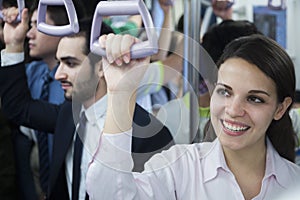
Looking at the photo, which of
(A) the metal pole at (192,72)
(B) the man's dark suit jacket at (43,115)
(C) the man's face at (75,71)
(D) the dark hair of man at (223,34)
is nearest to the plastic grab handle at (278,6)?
(D) the dark hair of man at (223,34)

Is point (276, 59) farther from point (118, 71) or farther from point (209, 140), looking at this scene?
point (118, 71)

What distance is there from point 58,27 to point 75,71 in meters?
0.14

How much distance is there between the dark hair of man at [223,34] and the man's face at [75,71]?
27 centimetres

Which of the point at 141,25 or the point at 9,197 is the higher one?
the point at 141,25

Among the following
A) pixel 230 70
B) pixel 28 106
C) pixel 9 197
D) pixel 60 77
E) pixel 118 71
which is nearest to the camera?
pixel 118 71

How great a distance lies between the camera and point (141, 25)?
1057 millimetres

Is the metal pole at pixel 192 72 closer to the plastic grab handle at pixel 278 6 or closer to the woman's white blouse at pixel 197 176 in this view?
the woman's white blouse at pixel 197 176

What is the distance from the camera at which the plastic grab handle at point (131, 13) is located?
949 mm

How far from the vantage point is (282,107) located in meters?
1.04

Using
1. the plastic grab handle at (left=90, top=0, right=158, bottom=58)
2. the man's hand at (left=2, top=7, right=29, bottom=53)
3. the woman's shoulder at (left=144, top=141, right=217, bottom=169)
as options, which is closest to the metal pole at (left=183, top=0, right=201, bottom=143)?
the woman's shoulder at (left=144, top=141, right=217, bottom=169)

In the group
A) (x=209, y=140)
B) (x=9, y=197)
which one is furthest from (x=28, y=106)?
(x=209, y=140)

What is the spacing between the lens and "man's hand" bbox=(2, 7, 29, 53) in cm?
134

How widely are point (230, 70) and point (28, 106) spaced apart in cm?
66

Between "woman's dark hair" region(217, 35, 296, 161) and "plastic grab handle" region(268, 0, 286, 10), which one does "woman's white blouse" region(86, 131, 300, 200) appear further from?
"plastic grab handle" region(268, 0, 286, 10)
